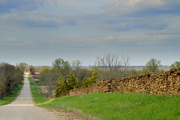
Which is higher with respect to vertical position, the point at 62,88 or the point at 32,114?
the point at 62,88

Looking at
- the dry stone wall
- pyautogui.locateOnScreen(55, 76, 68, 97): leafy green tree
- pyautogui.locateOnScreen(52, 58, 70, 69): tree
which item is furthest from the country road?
pyautogui.locateOnScreen(52, 58, 70, 69): tree

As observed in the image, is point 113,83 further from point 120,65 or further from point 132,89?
point 120,65

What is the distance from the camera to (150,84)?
54.5 feet

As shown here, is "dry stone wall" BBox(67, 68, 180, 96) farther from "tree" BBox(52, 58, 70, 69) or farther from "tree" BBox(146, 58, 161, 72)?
"tree" BBox(52, 58, 70, 69)

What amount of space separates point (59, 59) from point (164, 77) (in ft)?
273

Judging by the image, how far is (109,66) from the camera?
45.5 m

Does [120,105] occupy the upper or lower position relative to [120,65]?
lower

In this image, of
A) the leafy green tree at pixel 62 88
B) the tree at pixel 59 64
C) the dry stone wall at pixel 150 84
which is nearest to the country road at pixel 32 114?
the dry stone wall at pixel 150 84

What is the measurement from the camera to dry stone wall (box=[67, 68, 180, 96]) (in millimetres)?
14370

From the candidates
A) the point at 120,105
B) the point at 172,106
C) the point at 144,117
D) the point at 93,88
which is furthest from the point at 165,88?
the point at 93,88

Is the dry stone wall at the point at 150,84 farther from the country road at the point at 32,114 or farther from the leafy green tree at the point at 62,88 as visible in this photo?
the leafy green tree at the point at 62,88

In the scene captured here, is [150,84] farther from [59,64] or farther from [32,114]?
[59,64]

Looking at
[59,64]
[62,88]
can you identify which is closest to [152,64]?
[62,88]

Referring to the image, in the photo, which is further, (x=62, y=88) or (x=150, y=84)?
(x=62, y=88)
